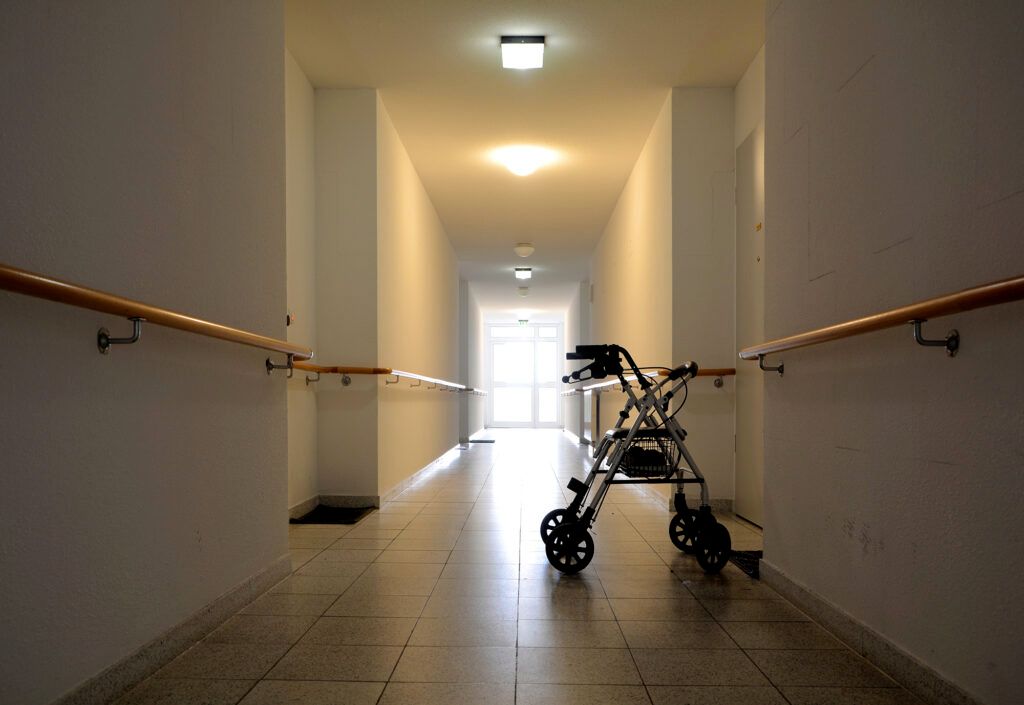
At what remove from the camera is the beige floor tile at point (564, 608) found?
2.56 m

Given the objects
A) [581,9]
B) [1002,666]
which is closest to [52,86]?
[1002,666]

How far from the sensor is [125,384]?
6.23ft

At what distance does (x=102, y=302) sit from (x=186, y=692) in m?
1.02

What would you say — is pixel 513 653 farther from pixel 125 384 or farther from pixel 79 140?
pixel 79 140

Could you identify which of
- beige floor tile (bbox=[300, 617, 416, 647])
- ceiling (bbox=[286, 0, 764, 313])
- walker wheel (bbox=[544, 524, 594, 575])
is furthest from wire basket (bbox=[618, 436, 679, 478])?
ceiling (bbox=[286, 0, 764, 313])

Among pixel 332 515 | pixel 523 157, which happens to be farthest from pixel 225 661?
pixel 523 157

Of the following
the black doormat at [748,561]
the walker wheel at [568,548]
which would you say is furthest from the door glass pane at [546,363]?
the walker wheel at [568,548]

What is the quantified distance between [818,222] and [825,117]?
349mm

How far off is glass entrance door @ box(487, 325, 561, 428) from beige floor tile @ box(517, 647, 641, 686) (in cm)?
1844

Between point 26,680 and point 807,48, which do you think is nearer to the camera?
point 26,680

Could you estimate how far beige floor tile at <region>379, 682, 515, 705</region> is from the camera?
1.84 metres

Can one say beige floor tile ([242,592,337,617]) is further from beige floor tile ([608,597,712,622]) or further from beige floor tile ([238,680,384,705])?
beige floor tile ([608,597,712,622])

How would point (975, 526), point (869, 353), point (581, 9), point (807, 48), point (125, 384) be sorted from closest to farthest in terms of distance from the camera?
point (975, 526) → point (125, 384) → point (869, 353) → point (807, 48) → point (581, 9)

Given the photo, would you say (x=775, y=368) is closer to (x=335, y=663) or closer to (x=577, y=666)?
(x=577, y=666)
